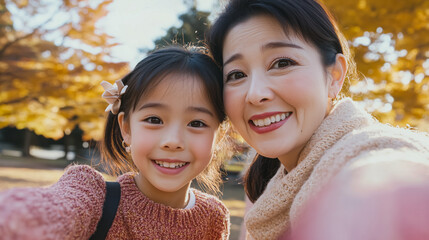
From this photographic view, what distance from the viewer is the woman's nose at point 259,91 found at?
1.46 metres

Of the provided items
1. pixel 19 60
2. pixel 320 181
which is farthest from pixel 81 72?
pixel 320 181

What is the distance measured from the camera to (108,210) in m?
1.59

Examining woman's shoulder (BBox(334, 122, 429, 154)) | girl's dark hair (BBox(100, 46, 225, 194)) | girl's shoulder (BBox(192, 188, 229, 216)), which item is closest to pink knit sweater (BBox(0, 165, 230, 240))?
girl's shoulder (BBox(192, 188, 229, 216))

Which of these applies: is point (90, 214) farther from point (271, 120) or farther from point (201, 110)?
point (271, 120)

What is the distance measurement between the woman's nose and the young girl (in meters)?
0.34

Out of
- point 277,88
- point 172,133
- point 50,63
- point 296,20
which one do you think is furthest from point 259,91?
point 50,63

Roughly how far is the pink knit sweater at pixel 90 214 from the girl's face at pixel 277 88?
578 millimetres

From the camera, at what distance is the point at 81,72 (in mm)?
7754

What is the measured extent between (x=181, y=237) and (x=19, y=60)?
24.3 ft

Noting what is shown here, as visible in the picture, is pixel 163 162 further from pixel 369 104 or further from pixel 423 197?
pixel 369 104

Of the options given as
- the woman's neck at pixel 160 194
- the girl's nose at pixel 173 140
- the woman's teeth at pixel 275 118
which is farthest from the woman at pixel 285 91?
the woman's neck at pixel 160 194

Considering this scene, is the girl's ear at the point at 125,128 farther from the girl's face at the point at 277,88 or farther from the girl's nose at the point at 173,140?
the girl's face at the point at 277,88

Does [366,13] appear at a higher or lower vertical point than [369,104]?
higher

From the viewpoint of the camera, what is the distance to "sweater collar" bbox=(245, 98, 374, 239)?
52.4 inches
